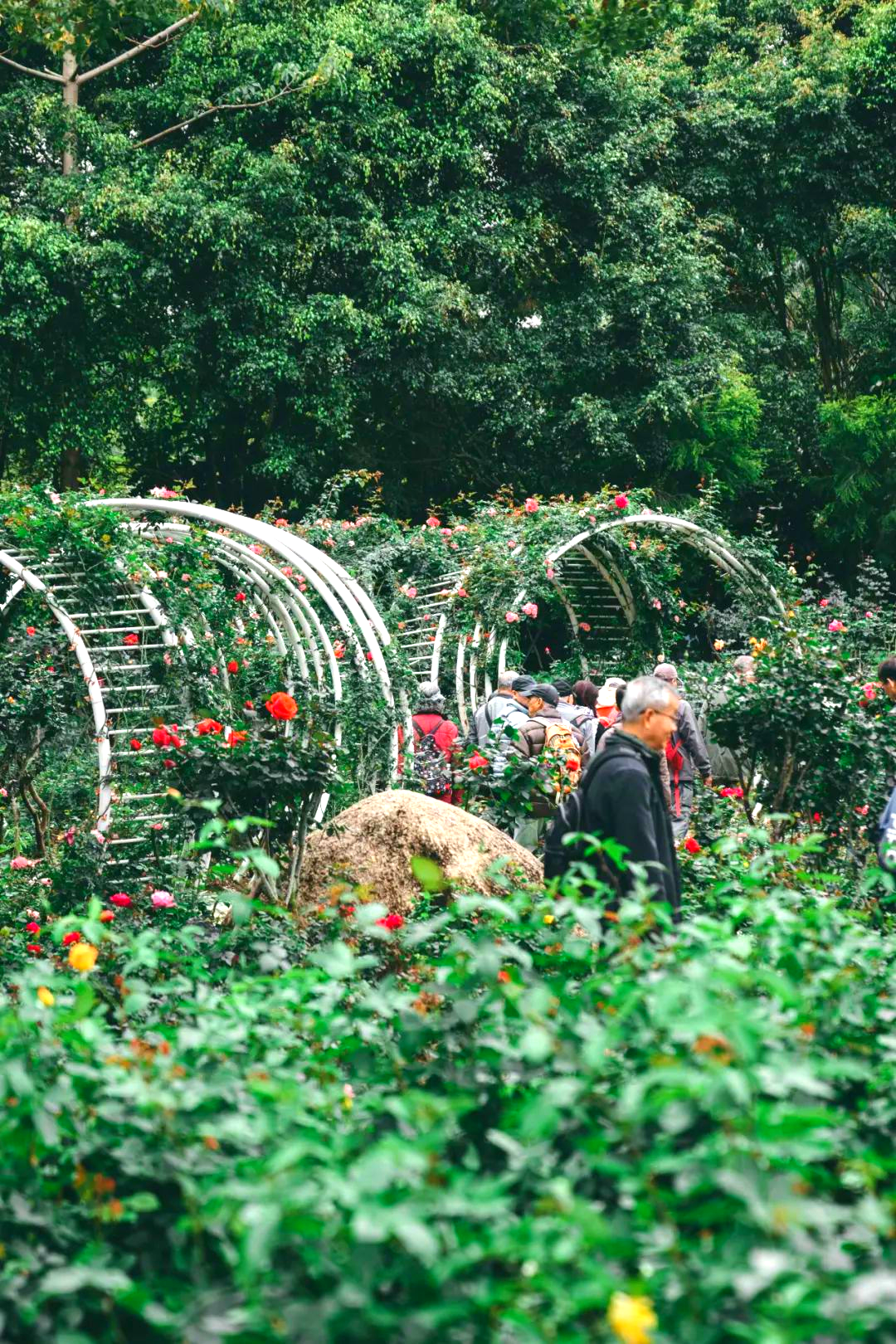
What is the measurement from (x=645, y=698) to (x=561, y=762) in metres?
3.05

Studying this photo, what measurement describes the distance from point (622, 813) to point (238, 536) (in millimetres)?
6339

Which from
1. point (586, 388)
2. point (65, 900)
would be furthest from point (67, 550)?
point (586, 388)

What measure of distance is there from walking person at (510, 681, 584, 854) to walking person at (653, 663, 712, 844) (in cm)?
56

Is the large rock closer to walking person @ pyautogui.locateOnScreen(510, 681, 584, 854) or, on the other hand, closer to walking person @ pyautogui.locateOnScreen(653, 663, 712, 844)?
walking person @ pyautogui.locateOnScreen(510, 681, 584, 854)

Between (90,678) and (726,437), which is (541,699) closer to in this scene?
(90,678)

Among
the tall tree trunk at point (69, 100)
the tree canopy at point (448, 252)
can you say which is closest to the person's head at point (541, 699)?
the tree canopy at point (448, 252)

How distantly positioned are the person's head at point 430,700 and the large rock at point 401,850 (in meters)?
3.14

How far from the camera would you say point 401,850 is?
5.48 meters

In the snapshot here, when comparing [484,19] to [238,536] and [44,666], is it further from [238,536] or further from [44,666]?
[44,666]

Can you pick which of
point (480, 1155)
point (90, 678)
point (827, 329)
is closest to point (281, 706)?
point (90, 678)

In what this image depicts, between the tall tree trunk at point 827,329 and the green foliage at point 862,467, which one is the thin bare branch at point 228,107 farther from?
the tall tree trunk at point 827,329

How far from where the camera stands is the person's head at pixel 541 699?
26.0 feet

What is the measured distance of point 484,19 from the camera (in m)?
16.7

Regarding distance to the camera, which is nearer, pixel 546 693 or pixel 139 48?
pixel 546 693
